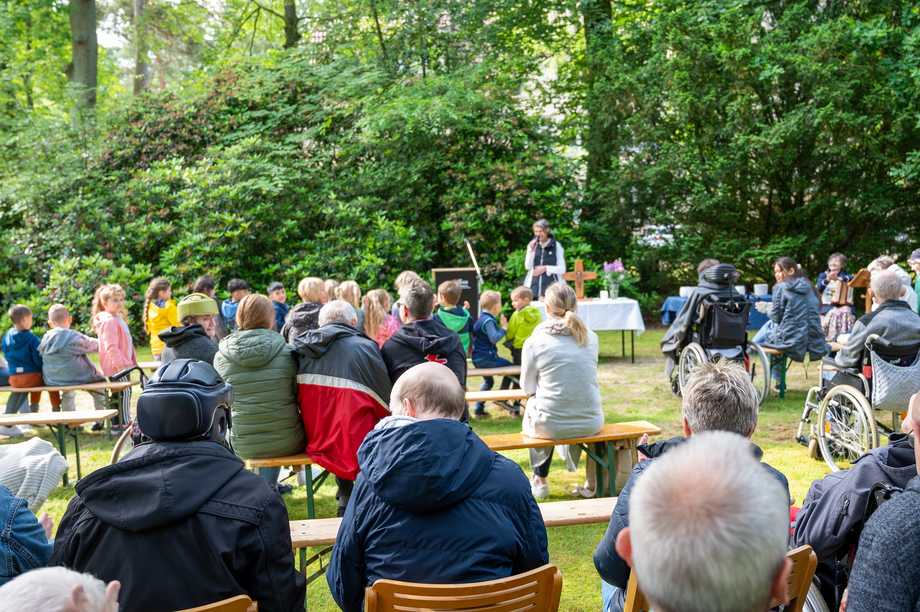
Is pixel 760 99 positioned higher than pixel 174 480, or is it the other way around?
pixel 760 99

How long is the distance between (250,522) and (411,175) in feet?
48.9

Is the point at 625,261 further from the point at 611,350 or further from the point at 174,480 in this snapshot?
the point at 174,480

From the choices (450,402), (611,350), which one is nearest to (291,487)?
(450,402)

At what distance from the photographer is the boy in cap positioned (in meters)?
6.06

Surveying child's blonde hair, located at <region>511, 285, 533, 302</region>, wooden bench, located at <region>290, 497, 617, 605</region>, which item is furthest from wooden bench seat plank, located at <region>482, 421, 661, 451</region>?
child's blonde hair, located at <region>511, 285, 533, 302</region>

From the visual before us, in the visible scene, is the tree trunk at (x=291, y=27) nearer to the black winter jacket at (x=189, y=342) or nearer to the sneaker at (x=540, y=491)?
the black winter jacket at (x=189, y=342)

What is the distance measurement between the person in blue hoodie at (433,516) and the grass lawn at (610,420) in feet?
5.28

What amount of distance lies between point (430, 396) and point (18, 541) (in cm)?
143

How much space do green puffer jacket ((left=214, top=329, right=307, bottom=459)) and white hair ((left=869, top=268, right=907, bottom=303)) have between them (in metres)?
4.29

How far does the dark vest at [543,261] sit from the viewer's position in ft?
41.8

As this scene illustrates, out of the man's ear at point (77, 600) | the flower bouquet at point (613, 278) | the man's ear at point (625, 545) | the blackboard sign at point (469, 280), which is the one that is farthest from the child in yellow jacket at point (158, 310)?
the man's ear at point (625, 545)

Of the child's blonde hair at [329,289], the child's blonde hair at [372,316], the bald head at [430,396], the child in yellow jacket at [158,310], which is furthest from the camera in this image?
the child in yellow jacket at [158,310]

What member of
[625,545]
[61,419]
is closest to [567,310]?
[61,419]

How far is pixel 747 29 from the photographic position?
51.1 feet
